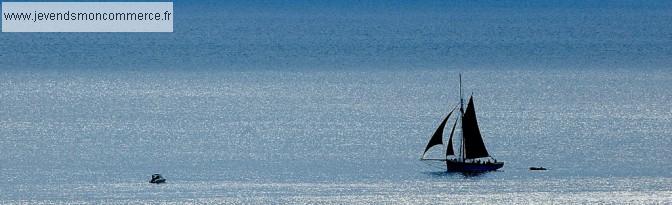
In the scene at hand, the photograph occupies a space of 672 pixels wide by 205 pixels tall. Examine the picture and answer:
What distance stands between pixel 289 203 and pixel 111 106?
6213cm

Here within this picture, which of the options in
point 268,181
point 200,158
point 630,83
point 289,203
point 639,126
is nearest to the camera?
point 289,203

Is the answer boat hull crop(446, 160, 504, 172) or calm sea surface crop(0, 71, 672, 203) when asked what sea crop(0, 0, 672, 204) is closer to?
calm sea surface crop(0, 71, 672, 203)

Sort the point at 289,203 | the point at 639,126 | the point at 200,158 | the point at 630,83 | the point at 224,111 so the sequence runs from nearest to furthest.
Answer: the point at 289,203 → the point at 200,158 → the point at 639,126 → the point at 224,111 → the point at 630,83

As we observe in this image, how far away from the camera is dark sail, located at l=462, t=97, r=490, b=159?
105438mm

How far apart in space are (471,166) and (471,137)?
1701mm

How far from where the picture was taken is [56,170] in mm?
106938

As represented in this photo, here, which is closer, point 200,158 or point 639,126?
point 200,158

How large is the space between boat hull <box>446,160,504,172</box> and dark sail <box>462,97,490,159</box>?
23.3 inches

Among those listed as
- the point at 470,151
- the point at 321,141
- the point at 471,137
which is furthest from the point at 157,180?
the point at 321,141

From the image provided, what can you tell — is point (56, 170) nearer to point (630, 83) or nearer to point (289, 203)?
point (289, 203)

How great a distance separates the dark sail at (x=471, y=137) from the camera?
105m

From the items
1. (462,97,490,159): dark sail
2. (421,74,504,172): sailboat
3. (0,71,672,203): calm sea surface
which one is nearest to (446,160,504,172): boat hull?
(421,74,504,172): sailboat

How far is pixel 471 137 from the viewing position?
106 metres

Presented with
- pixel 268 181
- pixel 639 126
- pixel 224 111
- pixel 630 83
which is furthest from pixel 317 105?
pixel 268 181
